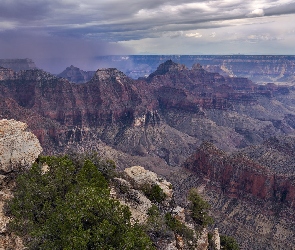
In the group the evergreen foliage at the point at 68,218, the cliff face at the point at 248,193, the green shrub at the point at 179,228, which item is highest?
the evergreen foliage at the point at 68,218

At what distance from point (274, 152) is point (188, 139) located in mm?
81898

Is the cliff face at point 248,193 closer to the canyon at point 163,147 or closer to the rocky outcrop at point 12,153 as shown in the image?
the canyon at point 163,147

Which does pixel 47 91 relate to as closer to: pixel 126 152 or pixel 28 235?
pixel 126 152

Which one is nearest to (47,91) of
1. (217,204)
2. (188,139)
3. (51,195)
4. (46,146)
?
(46,146)

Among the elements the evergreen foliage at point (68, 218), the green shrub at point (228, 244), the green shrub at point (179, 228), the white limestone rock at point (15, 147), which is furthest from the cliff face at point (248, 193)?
the white limestone rock at point (15, 147)

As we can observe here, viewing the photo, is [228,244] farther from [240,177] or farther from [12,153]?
[12,153]

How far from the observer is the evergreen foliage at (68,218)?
22.8 m

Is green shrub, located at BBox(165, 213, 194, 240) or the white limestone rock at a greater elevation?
the white limestone rock

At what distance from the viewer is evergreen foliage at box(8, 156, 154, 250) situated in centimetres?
2283

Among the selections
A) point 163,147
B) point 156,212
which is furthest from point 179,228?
point 163,147

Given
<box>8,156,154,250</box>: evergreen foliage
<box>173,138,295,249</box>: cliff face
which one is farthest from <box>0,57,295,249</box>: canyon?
<box>8,156,154,250</box>: evergreen foliage

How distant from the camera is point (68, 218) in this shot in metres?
23.7

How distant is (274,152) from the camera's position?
110 m

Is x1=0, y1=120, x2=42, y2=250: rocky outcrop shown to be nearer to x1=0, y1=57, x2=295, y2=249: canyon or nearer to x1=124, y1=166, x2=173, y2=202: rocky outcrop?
x1=124, y1=166, x2=173, y2=202: rocky outcrop
